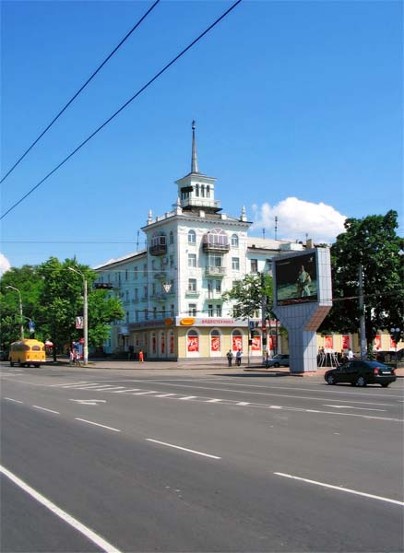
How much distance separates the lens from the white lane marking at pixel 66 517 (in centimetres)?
571

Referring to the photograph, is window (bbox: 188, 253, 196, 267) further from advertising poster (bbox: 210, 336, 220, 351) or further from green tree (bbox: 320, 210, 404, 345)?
green tree (bbox: 320, 210, 404, 345)

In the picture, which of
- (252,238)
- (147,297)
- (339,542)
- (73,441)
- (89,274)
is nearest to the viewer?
(339,542)

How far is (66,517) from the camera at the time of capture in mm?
6656

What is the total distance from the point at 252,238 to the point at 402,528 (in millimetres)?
86426

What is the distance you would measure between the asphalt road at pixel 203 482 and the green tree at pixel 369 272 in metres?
35.3

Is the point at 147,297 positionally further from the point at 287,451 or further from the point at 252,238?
the point at 287,451

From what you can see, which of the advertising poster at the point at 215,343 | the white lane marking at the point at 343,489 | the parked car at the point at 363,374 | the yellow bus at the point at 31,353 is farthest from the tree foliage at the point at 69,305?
the white lane marking at the point at 343,489

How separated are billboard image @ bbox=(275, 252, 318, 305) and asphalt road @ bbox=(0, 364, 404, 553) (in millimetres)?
24605

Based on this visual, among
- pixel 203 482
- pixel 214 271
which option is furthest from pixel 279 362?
pixel 203 482

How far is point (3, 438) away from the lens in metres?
12.7

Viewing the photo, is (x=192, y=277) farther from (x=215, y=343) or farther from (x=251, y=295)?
(x=251, y=295)

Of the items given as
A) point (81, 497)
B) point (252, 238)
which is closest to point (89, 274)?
point (252, 238)

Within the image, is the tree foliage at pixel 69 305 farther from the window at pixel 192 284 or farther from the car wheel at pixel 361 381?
the car wheel at pixel 361 381

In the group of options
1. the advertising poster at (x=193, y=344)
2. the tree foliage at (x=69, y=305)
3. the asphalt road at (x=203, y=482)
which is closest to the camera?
the asphalt road at (x=203, y=482)
